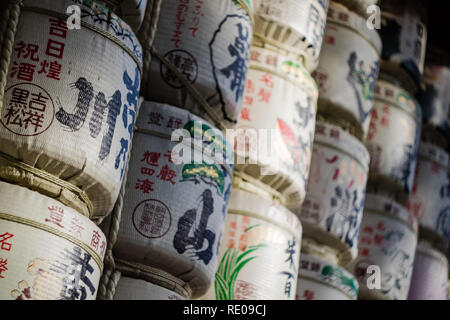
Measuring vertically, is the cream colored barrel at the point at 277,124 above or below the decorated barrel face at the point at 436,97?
below

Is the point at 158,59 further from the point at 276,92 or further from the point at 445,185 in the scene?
the point at 445,185

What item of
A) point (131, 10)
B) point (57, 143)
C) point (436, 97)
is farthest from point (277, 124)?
point (436, 97)

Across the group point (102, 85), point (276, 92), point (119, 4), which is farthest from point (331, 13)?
point (102, 85)

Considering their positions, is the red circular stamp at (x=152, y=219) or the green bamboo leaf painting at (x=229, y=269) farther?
the green bamboo leaf painting at (x=229, y=269)

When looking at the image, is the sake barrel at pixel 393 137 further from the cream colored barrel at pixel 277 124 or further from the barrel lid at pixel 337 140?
the cream colored barrel at pixel 277 124

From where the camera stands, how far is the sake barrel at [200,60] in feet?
10.4

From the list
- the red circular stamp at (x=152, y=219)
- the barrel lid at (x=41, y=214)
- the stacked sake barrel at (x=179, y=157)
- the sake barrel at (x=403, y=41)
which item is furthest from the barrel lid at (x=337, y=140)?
the barrel lid at (x=41, y=214)

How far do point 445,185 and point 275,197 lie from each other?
187cm

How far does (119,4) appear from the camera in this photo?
2.89 metres

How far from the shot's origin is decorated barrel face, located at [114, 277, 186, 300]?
2893mm

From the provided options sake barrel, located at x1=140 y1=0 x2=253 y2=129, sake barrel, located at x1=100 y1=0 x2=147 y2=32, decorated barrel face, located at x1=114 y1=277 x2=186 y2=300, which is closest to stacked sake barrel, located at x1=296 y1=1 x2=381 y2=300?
sake barrel, located at x1=140 y1=0 x2=253 y2=129

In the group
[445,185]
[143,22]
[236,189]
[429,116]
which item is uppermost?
[429,116]

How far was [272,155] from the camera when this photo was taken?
3576 millimetres

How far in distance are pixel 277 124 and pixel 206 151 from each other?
643 millimetres
